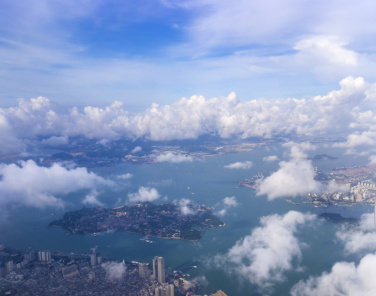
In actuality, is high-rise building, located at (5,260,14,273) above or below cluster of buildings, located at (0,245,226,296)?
above

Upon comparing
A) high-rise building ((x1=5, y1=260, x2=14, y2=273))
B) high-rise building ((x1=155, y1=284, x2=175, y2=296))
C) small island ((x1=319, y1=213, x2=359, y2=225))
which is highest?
high-rise building ((x1=5, y1=260, x2=14, y2=273))

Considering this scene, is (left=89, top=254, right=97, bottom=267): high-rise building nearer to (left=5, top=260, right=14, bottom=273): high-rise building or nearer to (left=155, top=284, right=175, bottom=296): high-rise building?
(left=5, top=260, right=14, bottom=273): high-rise building

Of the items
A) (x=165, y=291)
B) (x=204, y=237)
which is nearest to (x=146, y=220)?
(x=204, y=237)

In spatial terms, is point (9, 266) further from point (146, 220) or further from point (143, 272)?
point (146, 220)

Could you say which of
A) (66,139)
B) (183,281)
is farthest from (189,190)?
(66,139)

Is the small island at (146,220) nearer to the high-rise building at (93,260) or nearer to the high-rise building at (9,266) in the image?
the high-rise building at (93,260)

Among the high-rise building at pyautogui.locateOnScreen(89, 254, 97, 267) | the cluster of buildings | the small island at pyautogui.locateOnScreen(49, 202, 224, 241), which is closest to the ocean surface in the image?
the small island at pyautogui.locateOnScreen(49, 202, 224, 241)
